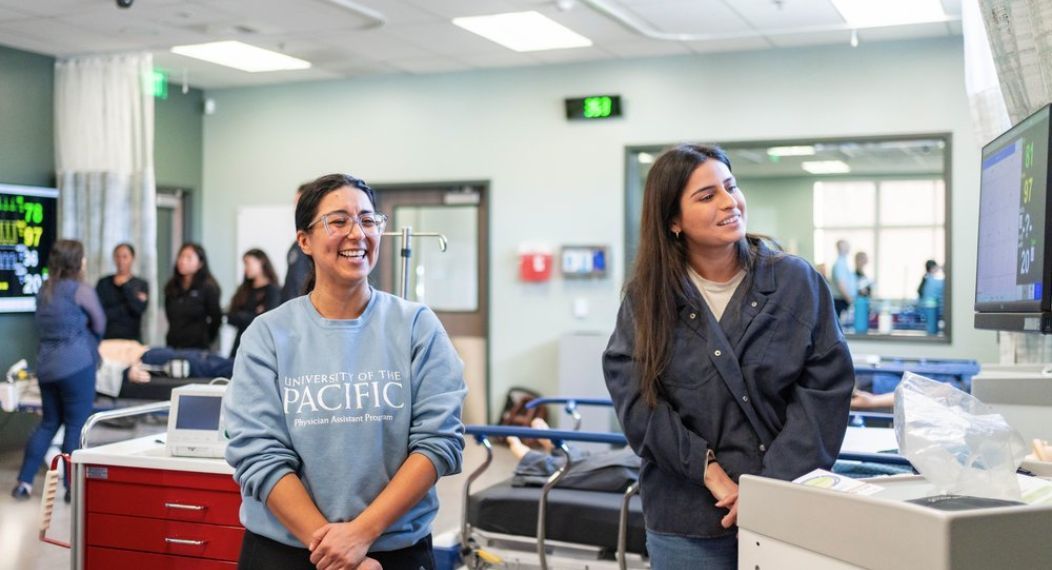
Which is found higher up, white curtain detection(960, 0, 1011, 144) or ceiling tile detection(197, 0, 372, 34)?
ceiling tile detection(197, 0, 372, 34)

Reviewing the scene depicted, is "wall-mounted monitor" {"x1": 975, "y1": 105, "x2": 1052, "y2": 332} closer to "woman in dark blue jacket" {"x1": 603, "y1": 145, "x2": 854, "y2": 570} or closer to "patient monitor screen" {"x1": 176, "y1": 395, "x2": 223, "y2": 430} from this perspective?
"woman in dark blue jacket" {"x1": 603, "y1": 145, "x2": 854, "y2": 570}

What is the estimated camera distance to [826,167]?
14555 millimetres

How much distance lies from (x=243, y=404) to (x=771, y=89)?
658 cm

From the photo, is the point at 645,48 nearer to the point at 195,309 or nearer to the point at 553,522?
the point at 195,309

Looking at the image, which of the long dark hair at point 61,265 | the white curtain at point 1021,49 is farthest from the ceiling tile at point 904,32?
the long dark hair at point 61,265

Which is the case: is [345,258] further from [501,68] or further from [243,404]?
[501,68]

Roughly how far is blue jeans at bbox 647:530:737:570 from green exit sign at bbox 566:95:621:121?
6588 mm

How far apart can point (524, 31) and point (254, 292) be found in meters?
2.67

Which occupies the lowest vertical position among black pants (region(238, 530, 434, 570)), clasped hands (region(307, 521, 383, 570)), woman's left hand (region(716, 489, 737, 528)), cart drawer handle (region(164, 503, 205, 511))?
cart drawer handle (region(164, 503, 205, 511))

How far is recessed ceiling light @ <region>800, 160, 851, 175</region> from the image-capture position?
552 inches

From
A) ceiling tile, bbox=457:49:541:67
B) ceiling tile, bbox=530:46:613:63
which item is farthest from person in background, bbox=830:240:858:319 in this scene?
ceiling tile, bbox=457:49:541:67

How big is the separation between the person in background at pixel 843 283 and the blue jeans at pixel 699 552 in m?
8.21

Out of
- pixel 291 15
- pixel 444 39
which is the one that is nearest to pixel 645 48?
pixel 444 39

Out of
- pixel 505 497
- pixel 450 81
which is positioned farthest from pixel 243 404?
pixel 450 81
